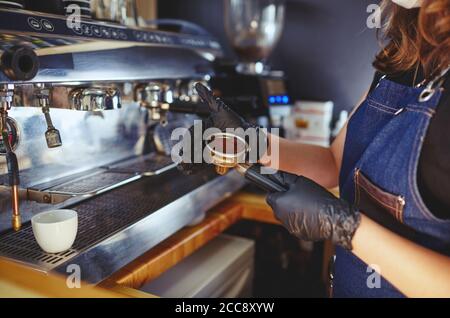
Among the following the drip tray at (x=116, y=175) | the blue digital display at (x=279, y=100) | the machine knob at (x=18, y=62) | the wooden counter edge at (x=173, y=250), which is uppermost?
the machine knob at (x=18, y=62)

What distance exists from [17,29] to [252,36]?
1269mm

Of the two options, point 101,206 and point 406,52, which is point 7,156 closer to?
point 101,206

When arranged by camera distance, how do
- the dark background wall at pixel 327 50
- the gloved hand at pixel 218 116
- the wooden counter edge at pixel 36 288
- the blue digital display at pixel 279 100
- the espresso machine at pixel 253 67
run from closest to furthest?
1. the wooden counter edge at pixel 36 288
2. the gloved hand at pixel 218 116
3. the espresso machine at pixel 253 67
4. the blue digital display at pixel 279 100
5. the dark background wall at pixel 327 50

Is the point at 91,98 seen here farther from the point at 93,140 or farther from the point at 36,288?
the point at 36,288

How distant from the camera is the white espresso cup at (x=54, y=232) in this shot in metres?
0.84

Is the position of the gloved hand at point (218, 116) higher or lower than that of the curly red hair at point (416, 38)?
lower

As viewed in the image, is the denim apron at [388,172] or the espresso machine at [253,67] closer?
the denim apron at [388,172]

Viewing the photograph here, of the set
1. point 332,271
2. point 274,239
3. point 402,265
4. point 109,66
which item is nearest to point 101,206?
point 109,66

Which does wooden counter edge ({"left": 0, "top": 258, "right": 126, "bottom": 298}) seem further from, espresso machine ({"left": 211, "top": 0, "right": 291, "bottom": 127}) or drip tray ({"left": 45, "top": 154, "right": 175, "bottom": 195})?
espresso machine ({"left": 211, "top": 0, "right": 291, "bottom": 127})

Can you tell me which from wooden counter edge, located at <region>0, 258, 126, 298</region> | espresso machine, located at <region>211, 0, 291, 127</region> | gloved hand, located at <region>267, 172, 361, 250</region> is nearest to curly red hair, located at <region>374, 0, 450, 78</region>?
gloved hand, located at <region>267, 172, 361, 250</region>

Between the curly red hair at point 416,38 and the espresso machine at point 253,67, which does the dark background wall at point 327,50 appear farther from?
the curly red hair at point 416,38

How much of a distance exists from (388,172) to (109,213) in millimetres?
657

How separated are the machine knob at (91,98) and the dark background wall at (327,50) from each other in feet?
3.49

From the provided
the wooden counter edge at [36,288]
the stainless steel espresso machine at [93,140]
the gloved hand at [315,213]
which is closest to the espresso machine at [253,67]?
the stainless steel espresso machine at [93,140]
